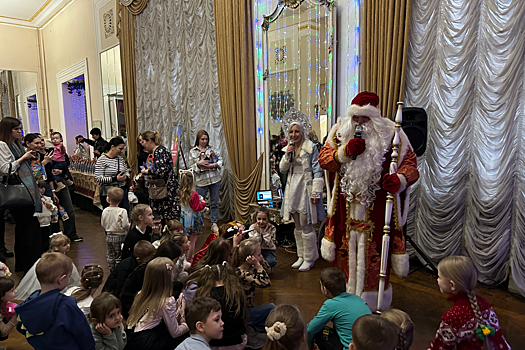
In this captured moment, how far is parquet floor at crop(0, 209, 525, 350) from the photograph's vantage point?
2635 mm

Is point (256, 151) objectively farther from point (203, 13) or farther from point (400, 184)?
point (400, 184)

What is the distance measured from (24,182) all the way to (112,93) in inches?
255

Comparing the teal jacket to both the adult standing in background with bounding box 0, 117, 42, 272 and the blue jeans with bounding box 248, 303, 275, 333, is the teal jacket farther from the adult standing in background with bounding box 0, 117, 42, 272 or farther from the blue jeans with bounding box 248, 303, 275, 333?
the adult standing in background with bounding box 0, 117, 42, 272

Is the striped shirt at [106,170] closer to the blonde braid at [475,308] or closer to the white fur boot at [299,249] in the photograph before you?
the white fur boot at [299,249]

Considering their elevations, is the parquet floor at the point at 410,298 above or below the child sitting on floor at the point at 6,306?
below

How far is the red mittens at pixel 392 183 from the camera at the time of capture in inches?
99.1

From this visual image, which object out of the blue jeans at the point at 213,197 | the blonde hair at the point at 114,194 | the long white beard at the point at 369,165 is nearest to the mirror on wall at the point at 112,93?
the blue jeans at the point at 213,197

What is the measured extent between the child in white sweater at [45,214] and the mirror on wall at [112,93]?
5.26 m

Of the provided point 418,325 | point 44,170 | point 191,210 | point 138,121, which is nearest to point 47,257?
point 191,210

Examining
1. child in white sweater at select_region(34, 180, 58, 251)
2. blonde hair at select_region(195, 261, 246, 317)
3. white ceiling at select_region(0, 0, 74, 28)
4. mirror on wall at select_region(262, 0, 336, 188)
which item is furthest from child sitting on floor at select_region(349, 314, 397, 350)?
white ceiling at select_region(0, 0, 74, 28)

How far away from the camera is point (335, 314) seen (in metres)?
2.00

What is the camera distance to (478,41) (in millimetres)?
3229

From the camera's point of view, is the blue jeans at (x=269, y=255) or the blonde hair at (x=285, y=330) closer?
the blonde hair at (x=285, y=330)

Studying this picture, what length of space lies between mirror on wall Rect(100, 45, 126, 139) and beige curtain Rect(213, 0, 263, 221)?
14.7 feet
